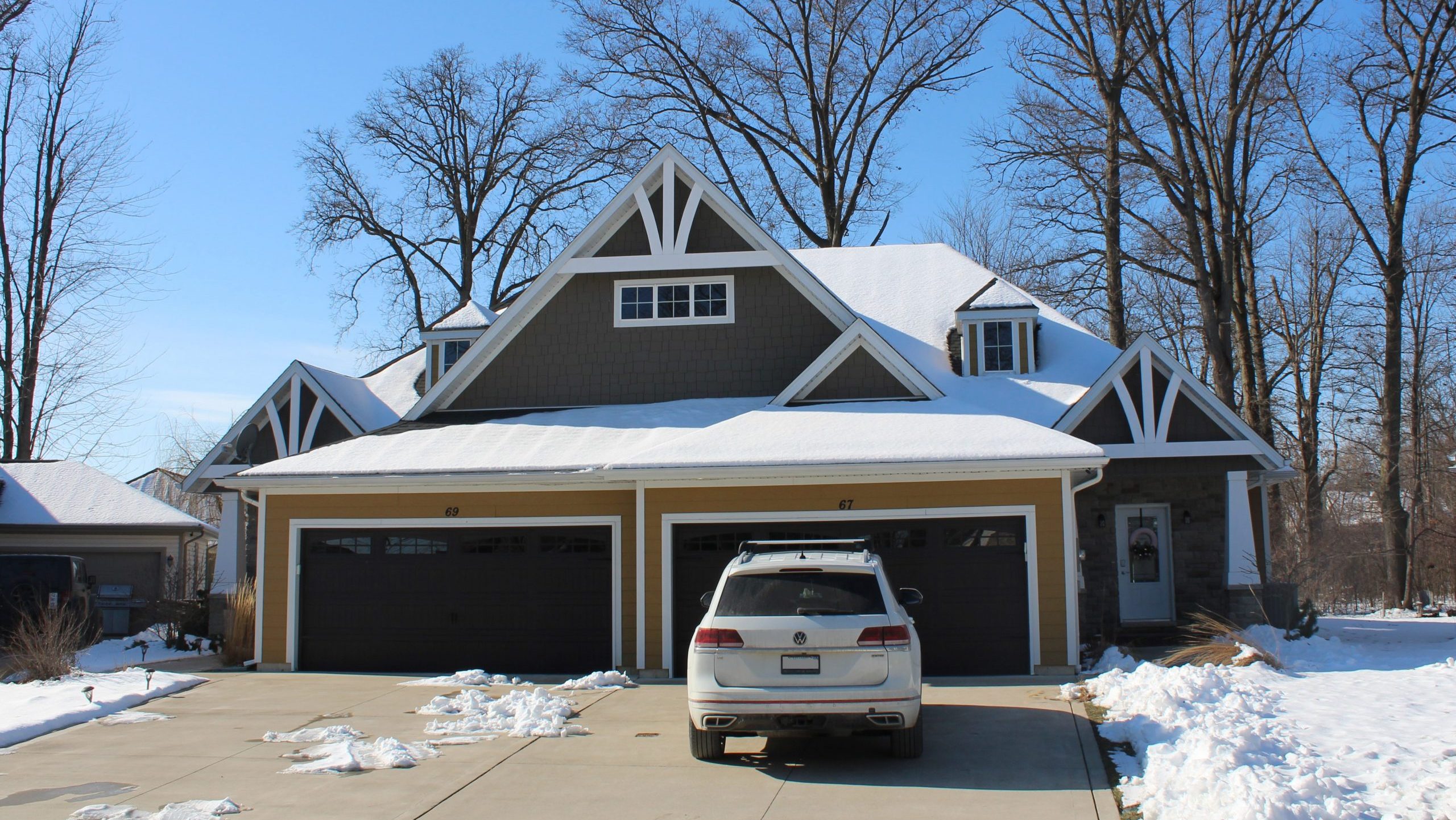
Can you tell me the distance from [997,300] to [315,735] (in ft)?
41.6

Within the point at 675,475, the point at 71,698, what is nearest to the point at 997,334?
the point at 675,475

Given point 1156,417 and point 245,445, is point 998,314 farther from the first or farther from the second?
point 245,445

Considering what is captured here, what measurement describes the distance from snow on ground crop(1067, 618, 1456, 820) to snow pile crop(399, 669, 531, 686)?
20.9 ft

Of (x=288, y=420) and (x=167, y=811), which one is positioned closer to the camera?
(x=167, y=811)

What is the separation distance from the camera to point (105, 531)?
23.4 metres

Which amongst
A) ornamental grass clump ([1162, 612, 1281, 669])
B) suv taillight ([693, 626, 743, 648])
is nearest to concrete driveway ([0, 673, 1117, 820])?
suv taillight ([693, 626, 743, 648])

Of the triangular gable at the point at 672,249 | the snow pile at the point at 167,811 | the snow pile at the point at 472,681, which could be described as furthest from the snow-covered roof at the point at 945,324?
the snow pile at the point at 167,811

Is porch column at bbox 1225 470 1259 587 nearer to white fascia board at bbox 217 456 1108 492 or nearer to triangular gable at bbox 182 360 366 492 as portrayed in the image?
white fascia board at bbox 217 456 1108 492

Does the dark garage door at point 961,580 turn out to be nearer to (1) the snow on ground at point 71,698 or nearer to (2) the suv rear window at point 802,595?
(2) the suv rear window at point 802,595

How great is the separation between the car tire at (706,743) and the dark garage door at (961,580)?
5.34m

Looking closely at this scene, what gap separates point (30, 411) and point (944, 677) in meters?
27.3

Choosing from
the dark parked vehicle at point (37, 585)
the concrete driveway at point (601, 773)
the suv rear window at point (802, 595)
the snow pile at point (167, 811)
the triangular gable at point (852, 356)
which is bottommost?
the concrete driveway at point (601, 773)

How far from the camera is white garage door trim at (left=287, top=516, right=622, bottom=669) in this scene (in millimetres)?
14516

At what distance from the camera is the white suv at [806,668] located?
806 centimetres
